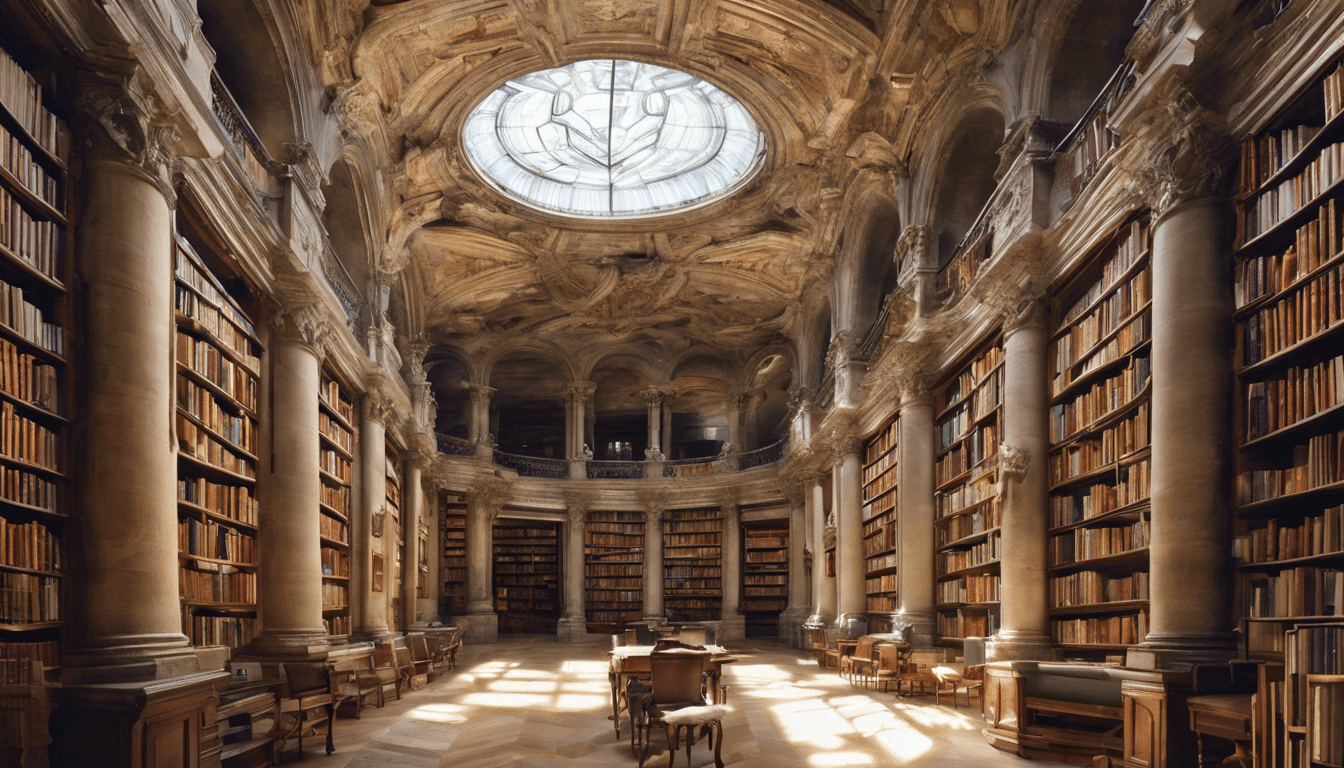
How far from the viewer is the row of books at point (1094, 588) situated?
695cm

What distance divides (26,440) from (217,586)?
11.2 feet

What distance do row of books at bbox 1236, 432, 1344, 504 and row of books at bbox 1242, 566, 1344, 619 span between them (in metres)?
0.41

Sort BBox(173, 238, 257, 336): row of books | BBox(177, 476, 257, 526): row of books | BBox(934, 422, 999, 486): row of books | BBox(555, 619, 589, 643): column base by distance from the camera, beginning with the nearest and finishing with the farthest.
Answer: BBox(173, 238, 257, 336): row of books
BBox(177, 476, 257, 526): row of books
BBox(934, 422, 999, 486): row of books
BBox(555, 619, 589, 643): column base

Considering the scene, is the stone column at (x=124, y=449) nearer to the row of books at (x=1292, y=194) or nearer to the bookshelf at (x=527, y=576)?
the row of books at (x=1292, y=194)

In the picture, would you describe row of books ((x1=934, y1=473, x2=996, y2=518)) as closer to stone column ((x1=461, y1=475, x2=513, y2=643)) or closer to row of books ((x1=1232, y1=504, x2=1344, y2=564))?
row of books ((x1=1232, y1=504, x2=1344, y2=564))

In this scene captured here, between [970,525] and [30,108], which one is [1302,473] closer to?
[970,525]

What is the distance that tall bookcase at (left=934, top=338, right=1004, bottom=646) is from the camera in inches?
387

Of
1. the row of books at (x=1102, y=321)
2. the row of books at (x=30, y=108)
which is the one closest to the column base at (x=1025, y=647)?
the row of books at (x=1102, y=321)

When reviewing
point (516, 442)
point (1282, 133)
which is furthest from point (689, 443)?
point (1282, 133)

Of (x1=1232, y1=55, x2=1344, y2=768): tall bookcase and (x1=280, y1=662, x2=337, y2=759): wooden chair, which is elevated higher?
(x1=1232, y1=55, x2=1344, y2=768): tall bookcase

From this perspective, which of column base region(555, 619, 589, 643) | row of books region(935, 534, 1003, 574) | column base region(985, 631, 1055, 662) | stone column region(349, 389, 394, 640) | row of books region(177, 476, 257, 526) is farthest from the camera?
column base region(555, 619, 589, 643)

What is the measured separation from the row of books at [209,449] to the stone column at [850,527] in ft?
29.9

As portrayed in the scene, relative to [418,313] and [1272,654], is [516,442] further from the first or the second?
[1272,654]

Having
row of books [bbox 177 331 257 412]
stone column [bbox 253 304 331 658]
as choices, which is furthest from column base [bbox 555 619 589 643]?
row of books [bbox 177 331 257 412]
